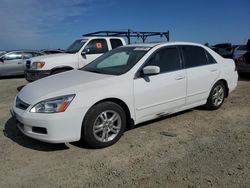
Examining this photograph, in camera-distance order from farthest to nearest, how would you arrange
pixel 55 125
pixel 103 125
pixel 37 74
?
pixel 37 74 < pixel 103 125 < pixel 55 125

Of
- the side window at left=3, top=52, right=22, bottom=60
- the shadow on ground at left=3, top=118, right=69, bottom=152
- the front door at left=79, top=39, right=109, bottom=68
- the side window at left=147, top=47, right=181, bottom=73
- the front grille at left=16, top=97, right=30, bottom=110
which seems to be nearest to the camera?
the front grille at left=16, top=97, right=30, bottom=110

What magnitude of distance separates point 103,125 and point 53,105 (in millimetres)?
803

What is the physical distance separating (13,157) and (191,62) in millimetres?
3645

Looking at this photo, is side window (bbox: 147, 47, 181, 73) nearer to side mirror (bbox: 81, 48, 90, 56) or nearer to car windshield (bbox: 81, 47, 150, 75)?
car windshield (bbox: 81, 47, 150, 75)

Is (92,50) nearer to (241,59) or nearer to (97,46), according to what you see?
(97,46)

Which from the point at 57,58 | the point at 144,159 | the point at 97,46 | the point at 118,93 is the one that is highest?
the point at 97,46

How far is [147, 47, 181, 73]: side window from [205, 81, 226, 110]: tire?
4.07 ft

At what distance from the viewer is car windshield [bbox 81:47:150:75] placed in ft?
15.3

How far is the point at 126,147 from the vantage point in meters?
4.16

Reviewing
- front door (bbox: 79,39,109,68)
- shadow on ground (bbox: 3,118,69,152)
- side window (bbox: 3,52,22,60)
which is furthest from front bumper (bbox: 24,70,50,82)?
side window (bbox: 3,52,22,60)

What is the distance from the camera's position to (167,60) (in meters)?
5.04

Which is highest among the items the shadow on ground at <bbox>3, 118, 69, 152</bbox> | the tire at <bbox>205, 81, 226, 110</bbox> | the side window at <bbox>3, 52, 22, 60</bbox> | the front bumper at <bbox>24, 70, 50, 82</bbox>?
the side window at <bbox>3, 52, 22, 60</bbox>

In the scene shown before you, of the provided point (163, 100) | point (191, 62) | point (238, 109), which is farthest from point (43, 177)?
point (238, 109)

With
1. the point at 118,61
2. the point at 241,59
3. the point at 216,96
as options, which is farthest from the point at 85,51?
the point at 241,59
